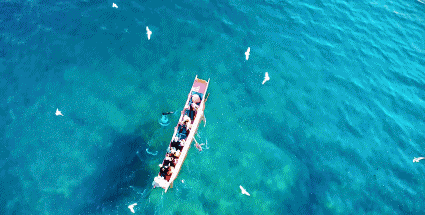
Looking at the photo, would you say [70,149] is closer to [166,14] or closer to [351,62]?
[166,14]

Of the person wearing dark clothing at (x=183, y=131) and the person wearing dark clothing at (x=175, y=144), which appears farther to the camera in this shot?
the person wearing dark clothing at (x=183, y=131)

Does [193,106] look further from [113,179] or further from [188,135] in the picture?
[113,179]

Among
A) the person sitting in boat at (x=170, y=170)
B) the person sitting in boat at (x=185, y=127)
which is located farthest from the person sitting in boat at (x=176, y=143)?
the person sitting in boat at (x=170, y=170)

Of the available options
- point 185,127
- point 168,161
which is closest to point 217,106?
point 185,127

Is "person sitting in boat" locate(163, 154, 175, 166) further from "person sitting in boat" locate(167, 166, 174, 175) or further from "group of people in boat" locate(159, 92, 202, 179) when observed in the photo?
"person sitting in boat" locate(167, 166, 174, 175)

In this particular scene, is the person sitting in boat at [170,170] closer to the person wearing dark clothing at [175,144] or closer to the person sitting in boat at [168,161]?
the person sitting in boat at [168,161]

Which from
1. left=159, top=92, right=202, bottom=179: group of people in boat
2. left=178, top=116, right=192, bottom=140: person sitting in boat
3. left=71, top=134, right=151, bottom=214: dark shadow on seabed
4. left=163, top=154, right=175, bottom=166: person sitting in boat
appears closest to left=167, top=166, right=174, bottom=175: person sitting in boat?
left=159, top=92, right=202, bottom=179: group of people in boat
